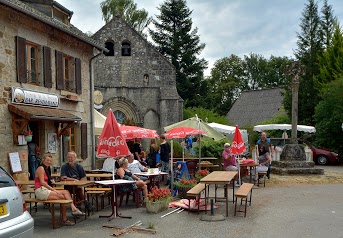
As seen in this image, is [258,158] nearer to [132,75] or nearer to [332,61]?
[132,75]

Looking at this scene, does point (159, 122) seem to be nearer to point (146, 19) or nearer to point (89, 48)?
point (89, 48)

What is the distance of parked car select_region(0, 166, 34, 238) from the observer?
202 inches

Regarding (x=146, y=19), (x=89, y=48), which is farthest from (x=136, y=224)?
(x=146, y=19)

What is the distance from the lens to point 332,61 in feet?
103

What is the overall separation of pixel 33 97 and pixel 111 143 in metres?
4.03

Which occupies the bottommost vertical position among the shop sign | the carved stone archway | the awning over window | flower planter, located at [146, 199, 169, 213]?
flower planter, located at [146, 199, 169, 213]

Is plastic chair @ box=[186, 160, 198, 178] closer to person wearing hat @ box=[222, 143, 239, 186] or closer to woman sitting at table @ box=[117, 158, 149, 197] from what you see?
person wearing hat @ box=[222, 143, 239, 186]

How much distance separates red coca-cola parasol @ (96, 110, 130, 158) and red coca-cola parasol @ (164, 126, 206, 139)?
4.98m

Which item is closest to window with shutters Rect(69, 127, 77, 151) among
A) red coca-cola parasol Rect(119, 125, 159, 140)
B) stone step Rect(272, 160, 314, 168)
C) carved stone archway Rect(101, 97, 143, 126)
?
red coca-cola parasol Rect(119, 125, 159, 140)

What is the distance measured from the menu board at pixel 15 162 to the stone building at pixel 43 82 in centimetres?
11

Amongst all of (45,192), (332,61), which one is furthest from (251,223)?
(332,61)

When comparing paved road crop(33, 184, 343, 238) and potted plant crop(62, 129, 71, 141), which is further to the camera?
potted plant crop(62, 129, 71, 141)

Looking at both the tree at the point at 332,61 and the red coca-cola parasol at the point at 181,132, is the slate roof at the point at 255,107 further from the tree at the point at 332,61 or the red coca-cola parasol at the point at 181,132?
the red coca-cola parasol at the point at 181,132

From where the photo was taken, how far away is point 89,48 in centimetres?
1706
